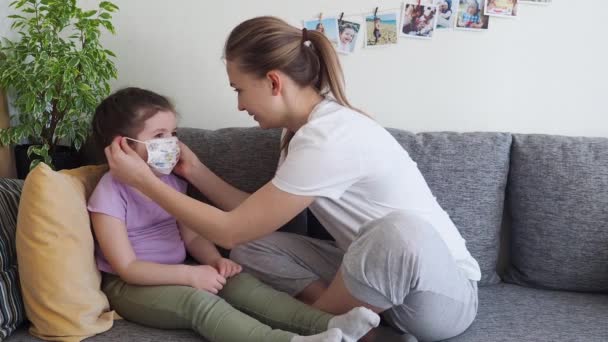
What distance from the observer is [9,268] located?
1293 millimetres

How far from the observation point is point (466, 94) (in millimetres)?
1785

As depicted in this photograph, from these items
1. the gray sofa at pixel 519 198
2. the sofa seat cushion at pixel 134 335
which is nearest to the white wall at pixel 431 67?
the gray sofa at pixel 519 198

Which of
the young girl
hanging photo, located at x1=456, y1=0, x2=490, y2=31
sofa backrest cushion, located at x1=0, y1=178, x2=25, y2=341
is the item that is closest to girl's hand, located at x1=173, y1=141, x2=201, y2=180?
the young girl

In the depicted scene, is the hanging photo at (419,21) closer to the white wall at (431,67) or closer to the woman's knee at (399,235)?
the white wall at (431,67)

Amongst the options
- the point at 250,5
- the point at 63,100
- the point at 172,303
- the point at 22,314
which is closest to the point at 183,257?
the point at 172,303

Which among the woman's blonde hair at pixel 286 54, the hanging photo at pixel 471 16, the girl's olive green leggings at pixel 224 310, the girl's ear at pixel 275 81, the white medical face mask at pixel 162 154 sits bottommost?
the girl's olive green leggings at pixel 224 310

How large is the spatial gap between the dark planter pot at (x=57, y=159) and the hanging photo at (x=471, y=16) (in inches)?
53.0

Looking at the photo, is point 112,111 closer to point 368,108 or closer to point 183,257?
point 183,257

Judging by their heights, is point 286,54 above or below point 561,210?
above

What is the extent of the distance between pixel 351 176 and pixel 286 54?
0.33 m

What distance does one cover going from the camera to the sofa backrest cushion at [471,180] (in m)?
1.57

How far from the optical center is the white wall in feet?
5.64

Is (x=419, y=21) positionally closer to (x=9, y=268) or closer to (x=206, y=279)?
(x=206, y=279)

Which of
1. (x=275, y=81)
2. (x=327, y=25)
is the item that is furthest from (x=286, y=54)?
(x=327, y=25)
